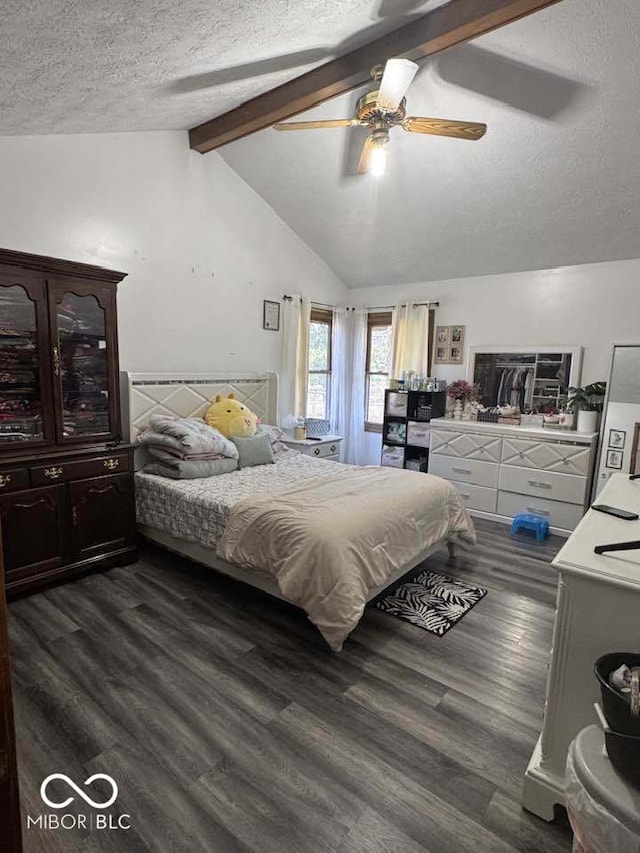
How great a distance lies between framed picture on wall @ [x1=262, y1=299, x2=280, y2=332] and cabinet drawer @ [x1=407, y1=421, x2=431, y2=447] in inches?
73.7

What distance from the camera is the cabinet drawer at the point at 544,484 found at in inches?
158

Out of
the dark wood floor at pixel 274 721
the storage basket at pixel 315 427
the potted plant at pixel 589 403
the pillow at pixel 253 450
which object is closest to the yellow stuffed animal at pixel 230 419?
the pillow at pixel 253 450

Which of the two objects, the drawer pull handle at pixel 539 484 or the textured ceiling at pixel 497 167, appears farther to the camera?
the drawer pull handle at pixel 539 484

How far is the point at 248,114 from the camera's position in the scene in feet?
10.7

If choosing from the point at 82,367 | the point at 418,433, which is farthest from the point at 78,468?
the point at 418,433

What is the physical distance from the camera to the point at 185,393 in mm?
4035

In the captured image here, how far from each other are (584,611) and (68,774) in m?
1.91

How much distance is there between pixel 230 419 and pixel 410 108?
9.05ft

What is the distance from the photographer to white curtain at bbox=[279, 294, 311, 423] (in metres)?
5.02

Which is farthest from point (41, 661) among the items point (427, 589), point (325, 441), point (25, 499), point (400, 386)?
point (400, 386)

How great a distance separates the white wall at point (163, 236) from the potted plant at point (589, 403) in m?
3.07

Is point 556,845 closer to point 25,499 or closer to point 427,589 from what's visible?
point 427,589

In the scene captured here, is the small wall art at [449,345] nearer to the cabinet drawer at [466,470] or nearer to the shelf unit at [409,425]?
the shelf unit at [409,425]

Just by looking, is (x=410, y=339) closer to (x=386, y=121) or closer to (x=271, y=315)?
(x=271, y=315)
